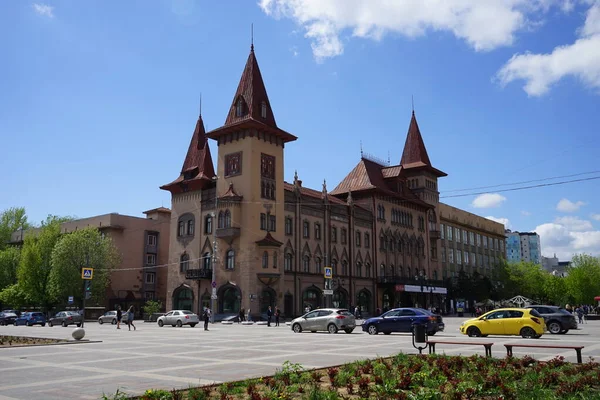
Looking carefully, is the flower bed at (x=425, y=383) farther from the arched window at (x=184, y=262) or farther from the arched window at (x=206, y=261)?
the arched window at (x=184, y=262)

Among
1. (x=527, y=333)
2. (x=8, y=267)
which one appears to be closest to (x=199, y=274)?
(x=8, y=267)

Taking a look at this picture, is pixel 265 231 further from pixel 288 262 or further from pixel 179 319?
pixel 179 319

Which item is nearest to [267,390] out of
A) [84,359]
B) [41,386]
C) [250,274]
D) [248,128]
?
[41,386]

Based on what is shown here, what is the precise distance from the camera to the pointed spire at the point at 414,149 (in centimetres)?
8225

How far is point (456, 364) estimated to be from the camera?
12523mm

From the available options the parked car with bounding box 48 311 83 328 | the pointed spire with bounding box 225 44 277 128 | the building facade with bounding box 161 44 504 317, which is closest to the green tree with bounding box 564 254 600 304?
the building facade with bounding box 161 44 504 317

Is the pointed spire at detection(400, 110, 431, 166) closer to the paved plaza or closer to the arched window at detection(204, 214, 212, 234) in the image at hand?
the arched window at detection(204, 214, 212, 234)

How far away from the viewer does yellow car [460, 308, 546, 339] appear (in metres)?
24.8

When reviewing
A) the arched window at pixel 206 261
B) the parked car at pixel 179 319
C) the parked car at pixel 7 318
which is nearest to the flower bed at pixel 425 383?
the parked car at pixel 179 319

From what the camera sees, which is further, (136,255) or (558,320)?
(136,255)

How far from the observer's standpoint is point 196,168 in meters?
60.2

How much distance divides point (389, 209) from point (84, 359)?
59170mm

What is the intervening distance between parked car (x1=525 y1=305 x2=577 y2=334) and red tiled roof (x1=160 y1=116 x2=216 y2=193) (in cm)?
3770

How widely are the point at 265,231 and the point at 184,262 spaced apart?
10100mm
